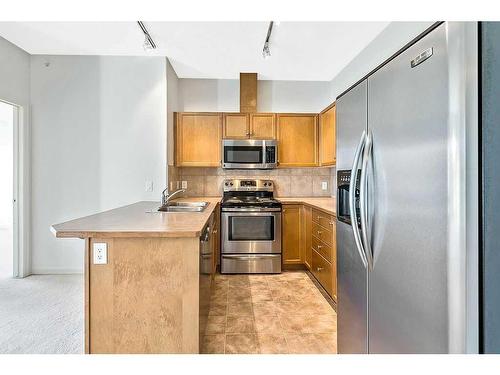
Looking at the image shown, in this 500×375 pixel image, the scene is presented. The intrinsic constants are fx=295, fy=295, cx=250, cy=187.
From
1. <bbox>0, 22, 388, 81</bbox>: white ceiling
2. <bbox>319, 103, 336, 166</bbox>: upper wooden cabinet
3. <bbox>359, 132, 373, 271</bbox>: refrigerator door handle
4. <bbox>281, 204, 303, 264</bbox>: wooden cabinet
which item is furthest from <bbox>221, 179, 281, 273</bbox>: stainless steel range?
<bbox>359, 132, 373, 271</bbox>: refrigerator door handle

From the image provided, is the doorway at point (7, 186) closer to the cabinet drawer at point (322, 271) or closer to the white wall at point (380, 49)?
the cabinet drawer at point (322, 271)

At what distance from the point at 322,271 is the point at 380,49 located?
2.23 metres

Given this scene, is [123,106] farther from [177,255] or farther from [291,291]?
[291,291]

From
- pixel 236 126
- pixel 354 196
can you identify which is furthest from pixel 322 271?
pixel 236 126

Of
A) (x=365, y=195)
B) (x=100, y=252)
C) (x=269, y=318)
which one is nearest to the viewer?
(x=365, y=195)

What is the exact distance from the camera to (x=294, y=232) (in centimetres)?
371

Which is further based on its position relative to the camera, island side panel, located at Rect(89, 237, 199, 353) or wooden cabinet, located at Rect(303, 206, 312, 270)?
wooden cabinet, located at Rect(303, 206, 312, 270)

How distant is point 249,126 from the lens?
3.96 m

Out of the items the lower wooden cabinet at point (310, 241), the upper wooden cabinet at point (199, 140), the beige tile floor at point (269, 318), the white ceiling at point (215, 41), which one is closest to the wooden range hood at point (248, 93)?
the white ceiling at point (215, 41)

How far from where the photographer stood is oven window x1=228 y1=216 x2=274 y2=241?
3582 mm

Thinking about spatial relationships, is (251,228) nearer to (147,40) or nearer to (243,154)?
(243,154)

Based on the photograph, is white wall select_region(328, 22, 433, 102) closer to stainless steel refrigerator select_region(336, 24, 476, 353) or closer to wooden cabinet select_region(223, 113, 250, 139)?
stainless steel refrigerator select_region(336, 24, 476, 353)

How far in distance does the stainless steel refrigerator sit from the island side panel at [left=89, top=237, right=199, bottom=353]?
0.85 metres

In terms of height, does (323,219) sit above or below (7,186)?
below
